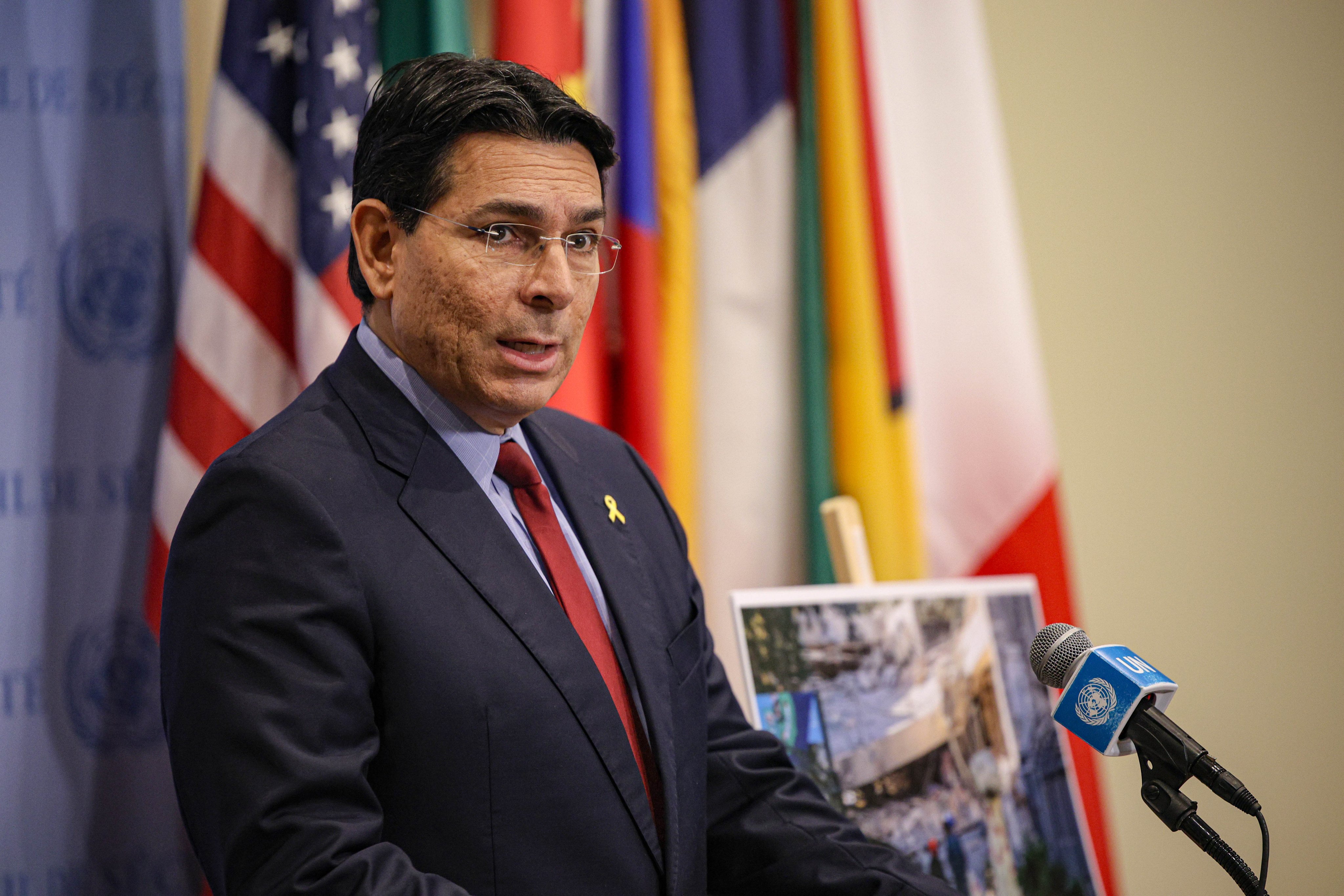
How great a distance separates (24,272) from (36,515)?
0.49m

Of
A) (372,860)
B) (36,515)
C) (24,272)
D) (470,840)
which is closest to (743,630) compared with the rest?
(470,840)

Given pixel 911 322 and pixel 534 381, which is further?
pixel 911 322

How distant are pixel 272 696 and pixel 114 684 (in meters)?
1.29

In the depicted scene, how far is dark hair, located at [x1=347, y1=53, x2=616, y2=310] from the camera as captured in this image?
4.52 ft

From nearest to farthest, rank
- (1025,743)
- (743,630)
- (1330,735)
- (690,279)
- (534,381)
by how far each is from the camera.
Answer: (534,381), (743,630), (1025,743), (690,279), (1330,735)

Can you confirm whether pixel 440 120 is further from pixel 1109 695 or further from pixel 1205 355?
pixel 1205 355

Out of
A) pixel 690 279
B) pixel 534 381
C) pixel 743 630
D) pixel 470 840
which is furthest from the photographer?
pixel 690 279

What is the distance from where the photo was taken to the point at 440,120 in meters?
1.37

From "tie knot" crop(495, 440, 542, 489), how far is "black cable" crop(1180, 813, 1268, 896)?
88 centimetres

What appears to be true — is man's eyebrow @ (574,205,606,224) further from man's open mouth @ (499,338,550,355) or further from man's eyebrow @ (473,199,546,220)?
man's open mouth @ (499,338,550,355)

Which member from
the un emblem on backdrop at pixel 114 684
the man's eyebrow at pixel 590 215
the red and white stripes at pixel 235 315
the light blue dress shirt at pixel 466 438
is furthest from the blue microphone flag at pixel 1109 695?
the un emblem on backdrop at pixel 114 684

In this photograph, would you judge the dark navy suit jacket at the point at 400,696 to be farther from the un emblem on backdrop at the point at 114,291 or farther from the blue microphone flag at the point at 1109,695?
the un emblem on backdrop at the point at 114,291

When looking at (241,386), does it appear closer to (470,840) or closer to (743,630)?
(743,630)

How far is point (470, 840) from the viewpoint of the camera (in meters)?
1.25
